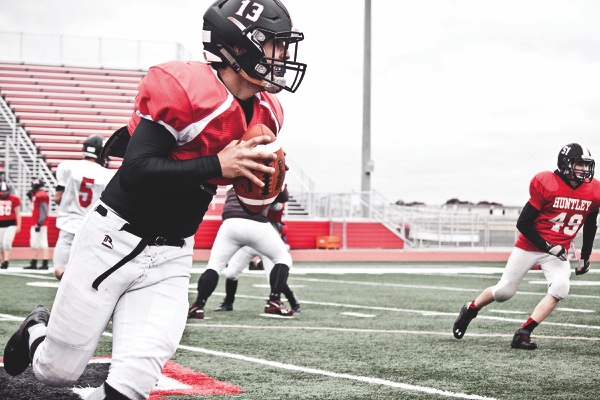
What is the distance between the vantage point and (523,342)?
6.51 meters

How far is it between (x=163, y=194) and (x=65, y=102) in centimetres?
2848

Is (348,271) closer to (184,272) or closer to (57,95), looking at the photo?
(184,272)

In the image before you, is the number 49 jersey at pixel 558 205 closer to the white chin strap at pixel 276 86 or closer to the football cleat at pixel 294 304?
the football cleat at pixel 294 304

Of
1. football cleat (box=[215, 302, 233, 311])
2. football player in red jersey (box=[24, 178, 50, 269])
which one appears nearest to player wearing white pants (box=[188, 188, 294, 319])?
football cleat (box=[215, 302, 233, 311])

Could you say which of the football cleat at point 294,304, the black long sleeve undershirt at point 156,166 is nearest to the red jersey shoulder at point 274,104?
the black long sleeve undershirt at point 156,166

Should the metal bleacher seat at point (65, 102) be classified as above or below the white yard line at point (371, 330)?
above

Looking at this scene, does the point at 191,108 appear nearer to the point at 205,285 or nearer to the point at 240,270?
the point at 205,285

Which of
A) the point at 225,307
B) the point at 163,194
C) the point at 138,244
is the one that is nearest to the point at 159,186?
the point at 163,194

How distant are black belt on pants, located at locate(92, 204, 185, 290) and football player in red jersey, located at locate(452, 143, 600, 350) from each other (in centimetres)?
419

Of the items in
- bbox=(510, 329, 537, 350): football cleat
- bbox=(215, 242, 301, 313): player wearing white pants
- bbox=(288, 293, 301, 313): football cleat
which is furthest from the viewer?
bbox=(288, 293, 301, 313): football cleat

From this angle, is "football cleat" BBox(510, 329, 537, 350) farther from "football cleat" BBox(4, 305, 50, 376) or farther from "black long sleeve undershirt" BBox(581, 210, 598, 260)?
"football cleat" BBox(4, 305, 50, 376)

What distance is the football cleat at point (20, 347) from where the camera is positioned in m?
3.87

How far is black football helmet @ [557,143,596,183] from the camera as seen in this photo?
22.2 ft

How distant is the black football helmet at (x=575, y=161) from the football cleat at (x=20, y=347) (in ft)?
14.5
